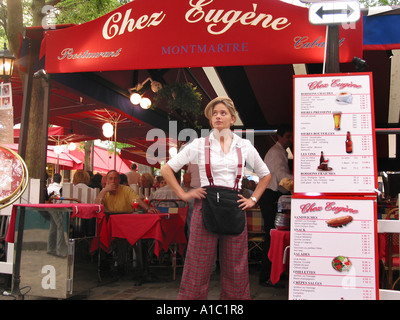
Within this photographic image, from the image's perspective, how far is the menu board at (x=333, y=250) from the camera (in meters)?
2.90

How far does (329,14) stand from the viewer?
11.0 feet

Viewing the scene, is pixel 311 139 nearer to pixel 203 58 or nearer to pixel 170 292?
pixel 203 58

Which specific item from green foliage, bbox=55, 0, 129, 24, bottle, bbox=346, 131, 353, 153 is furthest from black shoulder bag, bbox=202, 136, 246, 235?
green foliage, bbox=55, 0, 129, 24

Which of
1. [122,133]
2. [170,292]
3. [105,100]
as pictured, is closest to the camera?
[170,292]

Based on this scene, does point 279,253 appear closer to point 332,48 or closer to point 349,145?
point 349,145

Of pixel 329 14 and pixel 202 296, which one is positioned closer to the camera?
pixel 202 296

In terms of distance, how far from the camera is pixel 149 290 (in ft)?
15.7

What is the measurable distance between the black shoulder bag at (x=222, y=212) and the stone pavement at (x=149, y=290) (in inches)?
71.3

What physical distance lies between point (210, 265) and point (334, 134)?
1.37 m

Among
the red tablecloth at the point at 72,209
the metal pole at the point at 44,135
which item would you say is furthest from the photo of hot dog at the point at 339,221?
the metal pole at the point at 44,135

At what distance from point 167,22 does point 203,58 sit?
1.86 feet

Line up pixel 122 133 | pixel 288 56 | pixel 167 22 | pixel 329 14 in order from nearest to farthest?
1. pixel 329 14
2. pixel 288 56
3. pixel 167 22
4. pixel 122 133

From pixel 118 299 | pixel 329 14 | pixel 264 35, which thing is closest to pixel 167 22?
pixel 264 35

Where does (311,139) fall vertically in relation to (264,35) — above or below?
below
